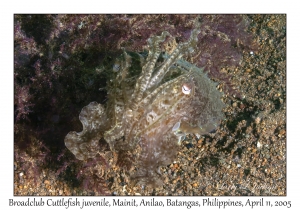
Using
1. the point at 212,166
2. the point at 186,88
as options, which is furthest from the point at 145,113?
the point at 212,166

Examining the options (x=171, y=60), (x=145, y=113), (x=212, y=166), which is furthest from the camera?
(x=212, y=166)

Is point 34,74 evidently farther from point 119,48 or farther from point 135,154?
point 135,154

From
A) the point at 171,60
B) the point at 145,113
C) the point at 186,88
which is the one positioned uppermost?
the point at 171,60

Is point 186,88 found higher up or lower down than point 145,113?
higher up

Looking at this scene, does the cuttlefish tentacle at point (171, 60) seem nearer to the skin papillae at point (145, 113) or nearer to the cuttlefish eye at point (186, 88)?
the skin papillae at point (145, 113)

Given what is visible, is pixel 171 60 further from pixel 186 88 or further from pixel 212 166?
pixel 212 166

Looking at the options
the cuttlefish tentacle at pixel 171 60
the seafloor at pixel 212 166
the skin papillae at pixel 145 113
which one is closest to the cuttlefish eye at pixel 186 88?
the skin papillae at pixel 145 113

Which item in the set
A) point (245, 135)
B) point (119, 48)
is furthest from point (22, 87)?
point (245, 135)

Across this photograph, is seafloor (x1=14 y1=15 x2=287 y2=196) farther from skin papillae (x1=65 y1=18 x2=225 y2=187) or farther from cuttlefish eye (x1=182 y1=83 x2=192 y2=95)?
cuttlefish eye (x1=182 y1=83 x2=192 y2=95)
